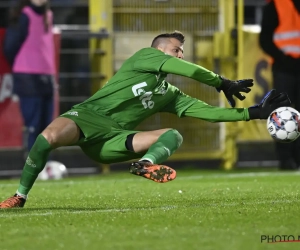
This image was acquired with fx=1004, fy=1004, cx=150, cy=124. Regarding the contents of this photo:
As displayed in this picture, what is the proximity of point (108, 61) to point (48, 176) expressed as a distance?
7.55 ft

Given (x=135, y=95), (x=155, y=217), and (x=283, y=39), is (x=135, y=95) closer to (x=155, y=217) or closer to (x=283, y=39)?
(x=155, y=217)

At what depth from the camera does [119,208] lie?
335 inches

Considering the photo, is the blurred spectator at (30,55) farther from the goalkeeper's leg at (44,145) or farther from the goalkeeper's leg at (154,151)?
the goalkeeper's leg at (154,151)

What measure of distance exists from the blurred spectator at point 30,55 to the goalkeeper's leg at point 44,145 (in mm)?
5617

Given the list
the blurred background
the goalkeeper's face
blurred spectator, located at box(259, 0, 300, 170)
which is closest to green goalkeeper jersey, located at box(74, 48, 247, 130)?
the goalkeeper's face

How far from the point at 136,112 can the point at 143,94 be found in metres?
0.18

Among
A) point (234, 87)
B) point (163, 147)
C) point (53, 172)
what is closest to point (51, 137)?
point (163, 147)

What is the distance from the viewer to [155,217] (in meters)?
7.58

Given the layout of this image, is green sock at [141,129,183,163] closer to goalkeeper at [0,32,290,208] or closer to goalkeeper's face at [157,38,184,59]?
goalkeeper at [0,32,290,208]

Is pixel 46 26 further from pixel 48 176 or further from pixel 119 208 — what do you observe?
pixel 119 208

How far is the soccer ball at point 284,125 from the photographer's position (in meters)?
9.23

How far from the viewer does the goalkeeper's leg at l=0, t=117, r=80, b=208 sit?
28.4 ft

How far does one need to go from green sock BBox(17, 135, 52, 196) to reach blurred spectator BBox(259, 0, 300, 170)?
6438 millimetres

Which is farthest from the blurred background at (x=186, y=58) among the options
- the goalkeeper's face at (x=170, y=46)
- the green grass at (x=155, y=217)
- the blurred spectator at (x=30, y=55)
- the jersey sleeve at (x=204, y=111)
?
the goalkeeper's face at (x=170, y=46)
